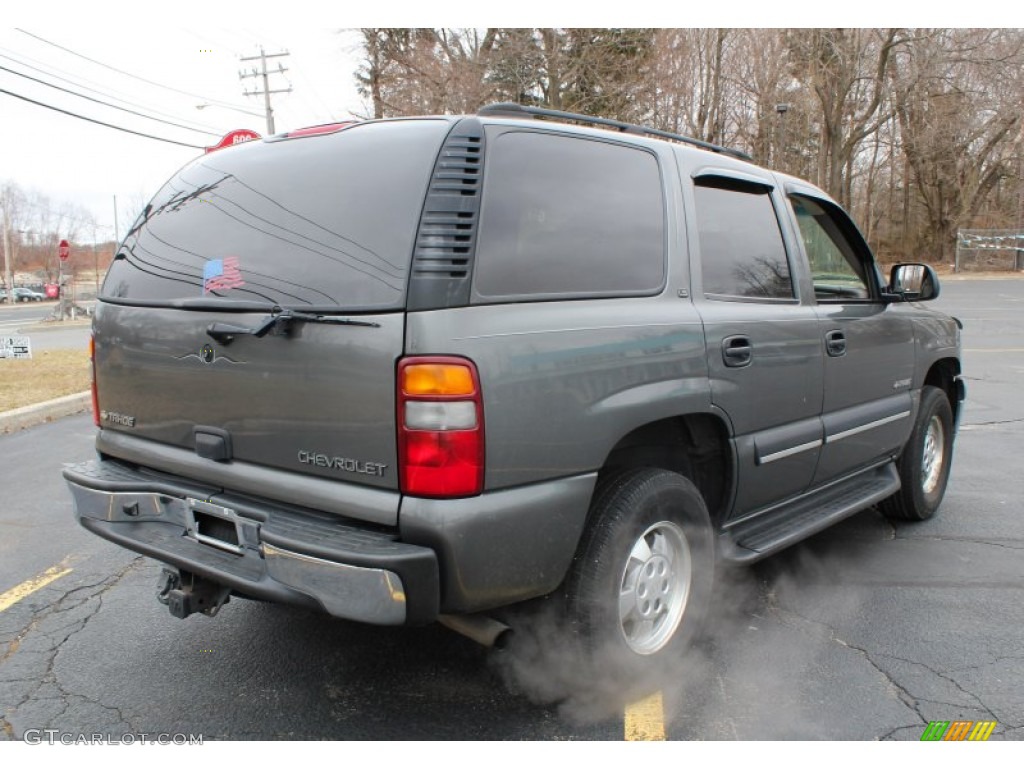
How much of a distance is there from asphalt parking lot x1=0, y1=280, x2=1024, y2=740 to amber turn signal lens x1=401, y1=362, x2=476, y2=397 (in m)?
1.15

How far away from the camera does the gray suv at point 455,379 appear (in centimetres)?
222

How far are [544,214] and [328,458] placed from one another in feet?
3.41

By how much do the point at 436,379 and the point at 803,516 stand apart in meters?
2.21

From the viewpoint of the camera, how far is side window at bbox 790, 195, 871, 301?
390cm

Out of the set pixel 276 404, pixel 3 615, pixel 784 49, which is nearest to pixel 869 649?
pixel 276 404

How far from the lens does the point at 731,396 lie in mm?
3037

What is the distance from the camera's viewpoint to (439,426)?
2180 mm

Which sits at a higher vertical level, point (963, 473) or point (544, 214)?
point (544, 214)

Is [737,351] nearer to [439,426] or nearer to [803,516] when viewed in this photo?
[803,516]

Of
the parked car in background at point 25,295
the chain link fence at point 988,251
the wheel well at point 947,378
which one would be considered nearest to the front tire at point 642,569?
the wheel well at point 947,378

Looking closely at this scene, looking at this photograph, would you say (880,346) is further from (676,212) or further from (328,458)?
(328,458)

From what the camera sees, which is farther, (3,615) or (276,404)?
(3,615)

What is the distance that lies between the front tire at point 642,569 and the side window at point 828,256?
1.52m

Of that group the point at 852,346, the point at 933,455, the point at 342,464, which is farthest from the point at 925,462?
the point at 342,464
